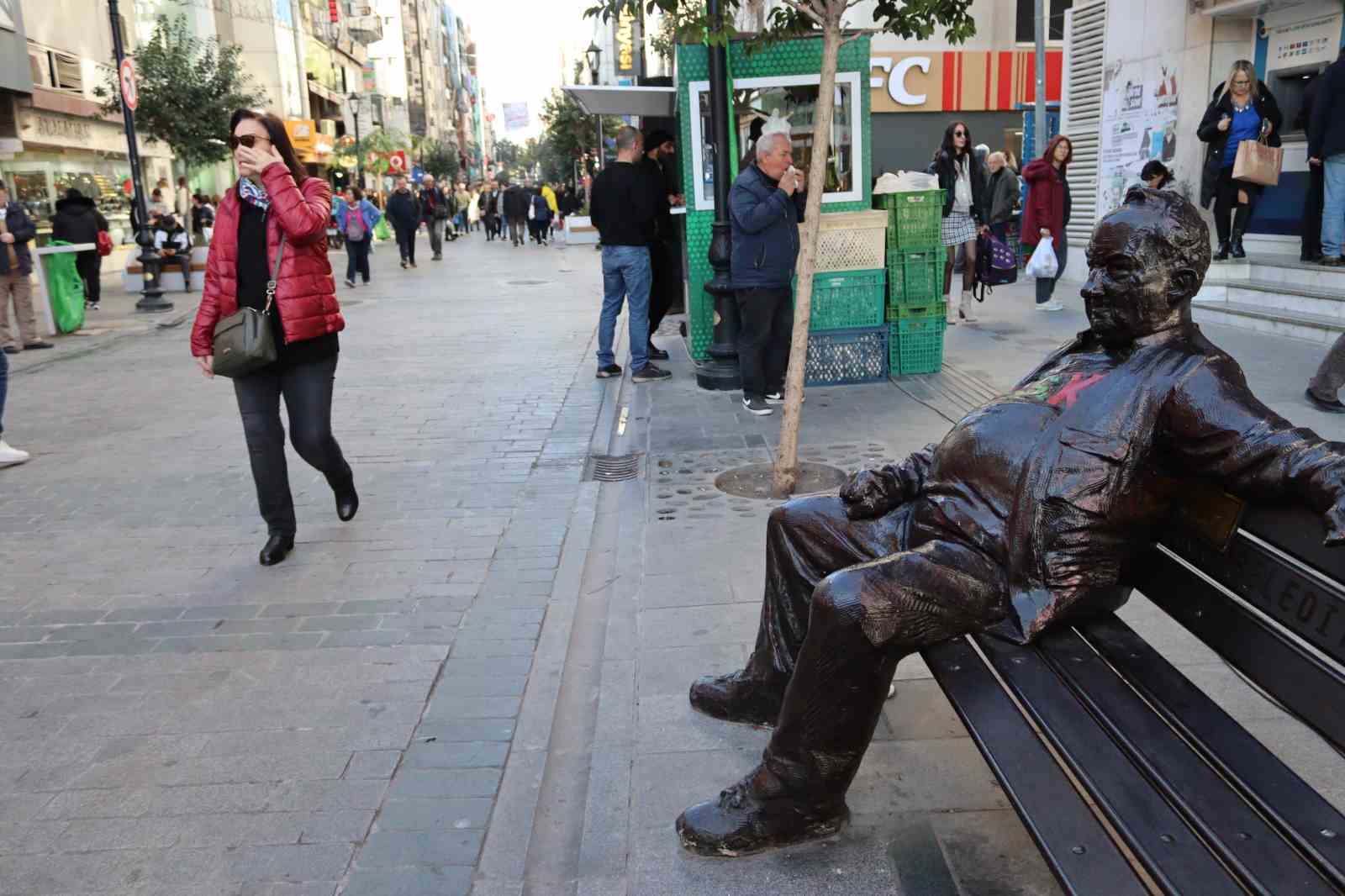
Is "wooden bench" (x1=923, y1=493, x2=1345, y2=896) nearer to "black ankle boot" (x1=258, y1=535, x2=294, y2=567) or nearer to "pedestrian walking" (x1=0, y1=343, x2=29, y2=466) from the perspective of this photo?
"black ankle boot" (x1=258, y1=535, x2=294, y2=567)

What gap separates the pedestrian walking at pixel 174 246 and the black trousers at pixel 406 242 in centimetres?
514

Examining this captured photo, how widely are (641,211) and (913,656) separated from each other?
5.90 m

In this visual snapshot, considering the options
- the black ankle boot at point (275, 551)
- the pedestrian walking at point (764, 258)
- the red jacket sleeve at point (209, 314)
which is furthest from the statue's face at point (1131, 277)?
the pedestrian walking at point (764, 258)

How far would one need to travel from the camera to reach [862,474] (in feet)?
9.38

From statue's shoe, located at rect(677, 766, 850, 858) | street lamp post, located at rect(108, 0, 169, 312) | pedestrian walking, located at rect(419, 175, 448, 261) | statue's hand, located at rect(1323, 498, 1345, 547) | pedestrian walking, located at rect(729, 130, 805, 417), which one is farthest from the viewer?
pedestrian walking, located at rect(419, 175, 448, 261)

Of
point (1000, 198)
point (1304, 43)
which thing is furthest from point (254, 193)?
point (1304, 43)

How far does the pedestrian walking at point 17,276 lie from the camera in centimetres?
1185

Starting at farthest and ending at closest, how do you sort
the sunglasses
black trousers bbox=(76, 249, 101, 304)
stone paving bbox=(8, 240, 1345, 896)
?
black trousers bbox=(76, 249, 101, 304), the sunglasses, stone paving bbox=(8, 240, 1345, 896)

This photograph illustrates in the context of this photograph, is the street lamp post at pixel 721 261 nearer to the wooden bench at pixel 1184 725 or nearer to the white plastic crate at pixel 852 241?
the white plastic crate at pixel 852 241

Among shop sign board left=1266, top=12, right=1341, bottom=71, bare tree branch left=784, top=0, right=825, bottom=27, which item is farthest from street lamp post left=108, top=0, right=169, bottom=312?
shop sign board left=1266, top=12, right=1341, bottom=71

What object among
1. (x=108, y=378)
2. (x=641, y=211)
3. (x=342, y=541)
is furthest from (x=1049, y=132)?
(x=342, y=541)

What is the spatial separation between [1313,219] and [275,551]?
9918mm

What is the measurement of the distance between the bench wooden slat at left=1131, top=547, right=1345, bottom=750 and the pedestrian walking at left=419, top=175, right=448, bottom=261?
25835 mm

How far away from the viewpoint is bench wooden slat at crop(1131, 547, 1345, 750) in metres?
1.90
